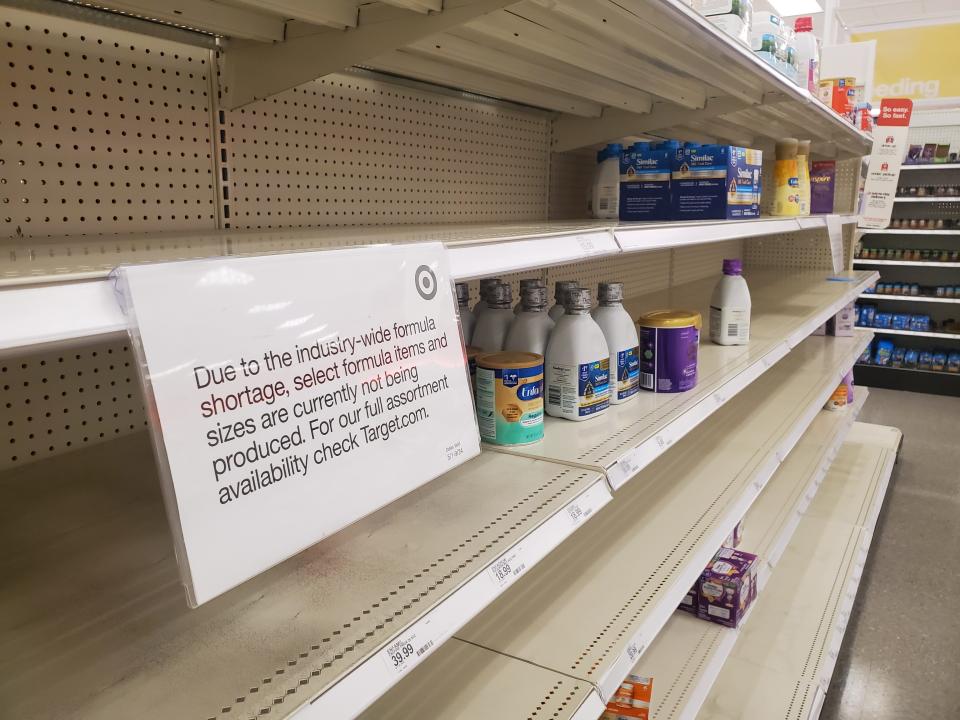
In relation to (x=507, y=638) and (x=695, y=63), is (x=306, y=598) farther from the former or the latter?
(x=695, y=63)

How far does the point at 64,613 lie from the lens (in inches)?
29.7

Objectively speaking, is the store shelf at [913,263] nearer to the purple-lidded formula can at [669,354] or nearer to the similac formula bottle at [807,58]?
the similac formula bottle at [807,58]

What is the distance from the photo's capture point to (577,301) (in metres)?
1.32

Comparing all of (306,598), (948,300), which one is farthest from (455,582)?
(948,300)

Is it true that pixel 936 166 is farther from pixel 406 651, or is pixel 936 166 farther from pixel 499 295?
pixel 406 651

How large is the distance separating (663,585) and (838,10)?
7.95 metres

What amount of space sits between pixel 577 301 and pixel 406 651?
76cm

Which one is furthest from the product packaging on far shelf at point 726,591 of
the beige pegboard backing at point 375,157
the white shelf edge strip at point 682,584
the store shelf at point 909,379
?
the store shelf at point 909,379

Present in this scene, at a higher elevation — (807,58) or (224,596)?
(807,58)

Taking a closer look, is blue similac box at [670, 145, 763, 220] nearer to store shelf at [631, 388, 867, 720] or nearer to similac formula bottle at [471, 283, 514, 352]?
similac formula bottle at [471, 283, 514, 352]

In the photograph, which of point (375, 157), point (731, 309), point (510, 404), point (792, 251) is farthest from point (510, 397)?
point (792, 251)

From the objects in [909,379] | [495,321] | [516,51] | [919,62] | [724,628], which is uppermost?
[919,62]

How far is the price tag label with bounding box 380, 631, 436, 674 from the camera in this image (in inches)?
28.4

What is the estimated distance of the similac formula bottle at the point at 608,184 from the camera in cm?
202
